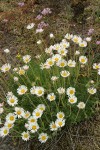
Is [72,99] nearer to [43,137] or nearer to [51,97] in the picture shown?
[51,97]

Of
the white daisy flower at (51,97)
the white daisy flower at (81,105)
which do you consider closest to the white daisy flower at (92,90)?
the white daisy flower at (81,105)

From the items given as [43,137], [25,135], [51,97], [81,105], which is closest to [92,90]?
[81,105]

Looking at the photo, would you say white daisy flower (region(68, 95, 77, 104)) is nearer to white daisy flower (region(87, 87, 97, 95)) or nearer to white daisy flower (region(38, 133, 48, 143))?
white daisy flower (region(87, 87, 97, 95))

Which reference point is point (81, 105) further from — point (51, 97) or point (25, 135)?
point (25, 135)

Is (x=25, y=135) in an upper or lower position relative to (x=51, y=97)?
lower

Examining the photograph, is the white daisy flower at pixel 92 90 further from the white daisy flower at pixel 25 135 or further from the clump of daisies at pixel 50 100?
the white daisy flower at pixel 25 135

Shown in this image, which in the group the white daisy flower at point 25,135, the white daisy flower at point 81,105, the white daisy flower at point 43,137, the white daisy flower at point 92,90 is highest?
the white daisy flower at point 92,90

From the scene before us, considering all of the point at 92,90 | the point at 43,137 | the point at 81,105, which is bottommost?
the point at 43,137

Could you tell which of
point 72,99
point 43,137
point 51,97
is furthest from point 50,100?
point 43,137

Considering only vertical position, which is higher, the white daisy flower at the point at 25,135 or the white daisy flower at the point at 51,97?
the white daisy flower at the point at 51,97

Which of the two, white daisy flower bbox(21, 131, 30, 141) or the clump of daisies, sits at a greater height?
the clump of daisies

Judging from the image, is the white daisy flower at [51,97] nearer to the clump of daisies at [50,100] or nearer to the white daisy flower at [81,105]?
the clump of daisies at [50,100]

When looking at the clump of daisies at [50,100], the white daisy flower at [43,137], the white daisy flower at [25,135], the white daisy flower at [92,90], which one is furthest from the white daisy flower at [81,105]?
the white daisy flower at [25,135]

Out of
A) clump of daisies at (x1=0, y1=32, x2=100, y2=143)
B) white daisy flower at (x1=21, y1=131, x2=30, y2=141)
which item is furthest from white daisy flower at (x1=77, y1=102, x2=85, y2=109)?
white daisy flower at (x1=21, y1=131, x2=30, y2=141)
